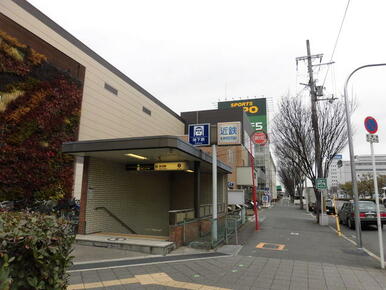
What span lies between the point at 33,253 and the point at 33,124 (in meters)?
13.7

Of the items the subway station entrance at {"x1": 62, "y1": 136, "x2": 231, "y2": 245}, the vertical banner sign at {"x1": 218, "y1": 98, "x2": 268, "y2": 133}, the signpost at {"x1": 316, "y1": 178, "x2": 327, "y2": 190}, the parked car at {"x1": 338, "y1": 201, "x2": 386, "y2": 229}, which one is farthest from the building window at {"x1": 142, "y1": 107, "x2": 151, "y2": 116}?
the vertical banner sign at {"x1": 218, "y1": 98, "x2": 268, "y2": 133}

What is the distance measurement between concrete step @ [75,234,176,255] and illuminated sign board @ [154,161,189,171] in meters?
3.39

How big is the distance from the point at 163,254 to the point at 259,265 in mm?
2712

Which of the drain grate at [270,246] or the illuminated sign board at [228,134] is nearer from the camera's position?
the drain grate at [270,246]

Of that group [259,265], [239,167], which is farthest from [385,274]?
[239,167]

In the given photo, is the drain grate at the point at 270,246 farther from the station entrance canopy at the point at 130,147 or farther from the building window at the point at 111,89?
the building window at the point at 111,89

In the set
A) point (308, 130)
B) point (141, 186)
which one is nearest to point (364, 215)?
point (308, 130)

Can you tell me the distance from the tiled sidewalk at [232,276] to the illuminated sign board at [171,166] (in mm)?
4481

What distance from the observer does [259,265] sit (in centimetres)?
674

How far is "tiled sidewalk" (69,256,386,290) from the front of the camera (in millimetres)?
5180

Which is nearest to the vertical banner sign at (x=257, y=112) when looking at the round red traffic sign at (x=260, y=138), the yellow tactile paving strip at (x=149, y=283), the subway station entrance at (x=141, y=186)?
the subway station entrance at (x=141, y=186)

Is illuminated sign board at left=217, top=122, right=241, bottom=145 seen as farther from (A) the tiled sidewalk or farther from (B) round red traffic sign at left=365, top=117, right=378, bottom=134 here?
(A) the tiled sidewalk

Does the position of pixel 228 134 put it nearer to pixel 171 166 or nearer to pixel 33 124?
pixel 171 166

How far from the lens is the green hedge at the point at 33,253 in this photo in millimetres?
2477
